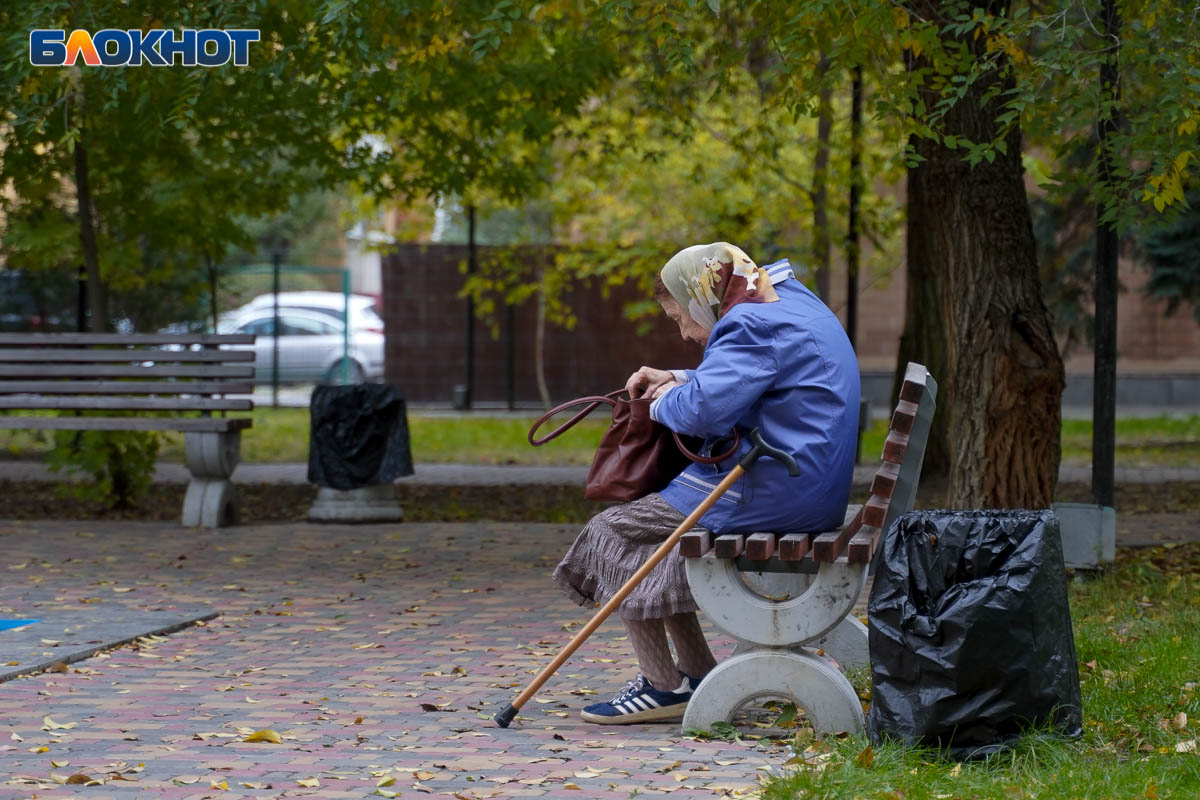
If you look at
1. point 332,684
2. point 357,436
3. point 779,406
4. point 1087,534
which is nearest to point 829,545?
point 779,406

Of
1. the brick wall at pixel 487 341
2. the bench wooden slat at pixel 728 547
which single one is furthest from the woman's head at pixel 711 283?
the brick wall at pixel 487 341

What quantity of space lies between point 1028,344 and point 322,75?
415cm

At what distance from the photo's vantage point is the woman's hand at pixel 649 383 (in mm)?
4855

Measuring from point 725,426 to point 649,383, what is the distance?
1.37 feet

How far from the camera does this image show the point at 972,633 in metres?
4.18

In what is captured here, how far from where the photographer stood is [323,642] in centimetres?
648

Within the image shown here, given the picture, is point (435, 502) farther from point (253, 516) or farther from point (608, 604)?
point (608, 604)

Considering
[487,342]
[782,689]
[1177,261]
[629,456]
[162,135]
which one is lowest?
[782,689]

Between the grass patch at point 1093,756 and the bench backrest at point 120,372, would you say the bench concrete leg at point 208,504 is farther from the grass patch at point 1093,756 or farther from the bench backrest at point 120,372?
the grass patch at point 1093,756

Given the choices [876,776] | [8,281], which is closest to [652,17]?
[876,776]

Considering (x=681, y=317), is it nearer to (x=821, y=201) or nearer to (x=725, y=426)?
(x=725, y=426)

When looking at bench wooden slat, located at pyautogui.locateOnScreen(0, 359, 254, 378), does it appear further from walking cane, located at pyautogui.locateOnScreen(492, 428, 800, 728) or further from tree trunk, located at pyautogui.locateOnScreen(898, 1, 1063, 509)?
walking cane, located at pyautogui.locateOnScreen(492, 428, 800, 728)

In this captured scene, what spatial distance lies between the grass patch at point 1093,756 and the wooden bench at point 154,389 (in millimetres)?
5695

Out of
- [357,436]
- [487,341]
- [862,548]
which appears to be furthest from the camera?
[487,341]
